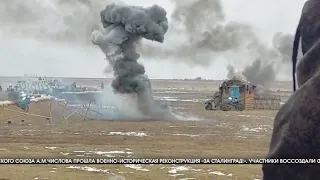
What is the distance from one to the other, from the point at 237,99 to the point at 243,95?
4.04 feet

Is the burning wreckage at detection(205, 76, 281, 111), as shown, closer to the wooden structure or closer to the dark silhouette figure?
the wooden structure

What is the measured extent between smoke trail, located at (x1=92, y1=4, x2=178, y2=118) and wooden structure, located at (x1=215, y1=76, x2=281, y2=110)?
330 inches

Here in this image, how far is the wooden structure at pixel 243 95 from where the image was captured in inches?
1741

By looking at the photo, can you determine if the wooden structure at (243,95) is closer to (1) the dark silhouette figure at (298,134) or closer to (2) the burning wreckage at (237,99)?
(2) the burning wreckage at (237,99)

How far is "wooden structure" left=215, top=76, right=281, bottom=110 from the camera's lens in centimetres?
4422

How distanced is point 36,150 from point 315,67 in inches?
713

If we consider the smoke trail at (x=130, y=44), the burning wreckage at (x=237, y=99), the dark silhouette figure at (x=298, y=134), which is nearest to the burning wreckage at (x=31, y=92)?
the smoke trail at (x=130, y=44)

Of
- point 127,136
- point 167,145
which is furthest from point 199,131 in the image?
point 167,145

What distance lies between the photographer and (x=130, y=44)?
132 ft

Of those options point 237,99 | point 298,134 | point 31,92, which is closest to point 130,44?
point 237,99

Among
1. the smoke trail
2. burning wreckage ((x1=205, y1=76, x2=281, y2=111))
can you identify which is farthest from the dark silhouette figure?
burning wreckage ((x1=205, y1=76, x2=281, y2=111))

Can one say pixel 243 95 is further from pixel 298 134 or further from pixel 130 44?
pixel 298 134

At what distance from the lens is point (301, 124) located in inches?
50.9

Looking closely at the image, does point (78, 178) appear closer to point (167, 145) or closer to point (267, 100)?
point (167, 145)
